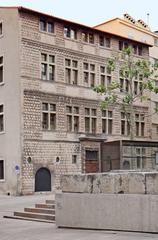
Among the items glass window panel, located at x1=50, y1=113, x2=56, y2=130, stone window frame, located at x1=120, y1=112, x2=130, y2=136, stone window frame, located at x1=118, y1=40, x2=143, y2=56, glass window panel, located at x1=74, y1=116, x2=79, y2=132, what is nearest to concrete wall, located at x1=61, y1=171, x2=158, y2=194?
glass window panel, located at x1=50, y1=113, x2=56, y2=130

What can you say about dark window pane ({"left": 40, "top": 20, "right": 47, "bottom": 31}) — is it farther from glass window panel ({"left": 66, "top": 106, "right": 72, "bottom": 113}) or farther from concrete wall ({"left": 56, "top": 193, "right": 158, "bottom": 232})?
concrete wall ({"left": 56, "top": 193, "right": 158, "bottom": 232})

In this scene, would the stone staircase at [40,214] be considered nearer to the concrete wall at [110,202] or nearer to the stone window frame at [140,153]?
the concrete wall at [110,202]

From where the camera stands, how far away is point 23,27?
135 feet

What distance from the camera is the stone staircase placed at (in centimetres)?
1732

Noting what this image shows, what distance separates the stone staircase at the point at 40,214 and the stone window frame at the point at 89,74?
27.2 metres

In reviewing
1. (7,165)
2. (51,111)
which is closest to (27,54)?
(51,111)

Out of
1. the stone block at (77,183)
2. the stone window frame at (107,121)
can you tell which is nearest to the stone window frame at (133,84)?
the stone window frame at (107,121)

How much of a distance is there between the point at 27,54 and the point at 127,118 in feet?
36.7

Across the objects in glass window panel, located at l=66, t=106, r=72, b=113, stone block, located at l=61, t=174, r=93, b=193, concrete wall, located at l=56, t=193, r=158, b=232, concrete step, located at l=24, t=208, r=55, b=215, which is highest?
glass window panel, located at l=66, t=106, r=72, b=113

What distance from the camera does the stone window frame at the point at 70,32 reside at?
4447cm

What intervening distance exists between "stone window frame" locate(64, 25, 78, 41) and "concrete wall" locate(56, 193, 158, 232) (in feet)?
101

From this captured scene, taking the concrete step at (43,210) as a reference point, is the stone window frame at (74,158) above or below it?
above

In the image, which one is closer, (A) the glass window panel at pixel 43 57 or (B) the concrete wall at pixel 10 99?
(B) the concrete wall at pixel 10 99

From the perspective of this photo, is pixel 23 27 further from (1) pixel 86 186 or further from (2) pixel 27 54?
(1) pixel 86 186
